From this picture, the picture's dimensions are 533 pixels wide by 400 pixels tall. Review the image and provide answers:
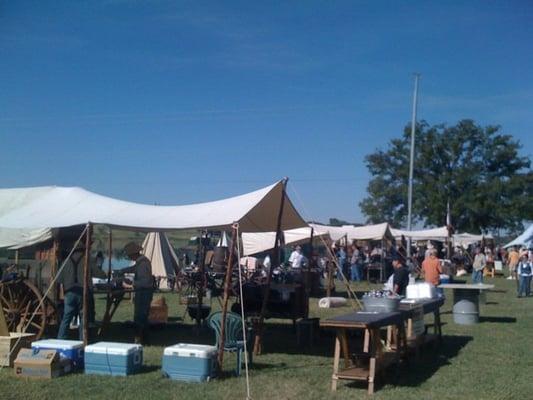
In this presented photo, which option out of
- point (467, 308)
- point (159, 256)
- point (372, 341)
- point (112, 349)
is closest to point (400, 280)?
point (467, 308)

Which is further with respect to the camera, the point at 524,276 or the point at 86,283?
the point at 524,276

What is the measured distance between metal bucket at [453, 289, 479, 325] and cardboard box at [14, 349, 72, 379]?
26.6ft

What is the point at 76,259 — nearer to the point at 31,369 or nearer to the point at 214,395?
the point at 31,369

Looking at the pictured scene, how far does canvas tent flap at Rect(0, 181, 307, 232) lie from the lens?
945cm

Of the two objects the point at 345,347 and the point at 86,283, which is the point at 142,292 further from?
the point at 345,347

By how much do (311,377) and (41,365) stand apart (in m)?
3.09

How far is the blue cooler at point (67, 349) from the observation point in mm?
8383

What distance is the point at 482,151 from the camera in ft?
160

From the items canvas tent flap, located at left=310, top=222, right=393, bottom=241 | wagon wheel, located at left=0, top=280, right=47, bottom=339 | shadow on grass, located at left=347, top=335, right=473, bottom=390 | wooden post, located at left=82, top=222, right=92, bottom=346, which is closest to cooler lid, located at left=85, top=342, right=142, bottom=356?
wooden post, located at left=82, top=222, right=92, bottom=346

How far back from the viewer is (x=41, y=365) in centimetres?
799

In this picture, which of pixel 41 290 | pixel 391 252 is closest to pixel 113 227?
pixel 41 290

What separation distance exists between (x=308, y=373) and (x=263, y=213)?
114 inches

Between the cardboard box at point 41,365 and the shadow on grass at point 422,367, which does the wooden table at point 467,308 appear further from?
the cardboard box at point 41,365

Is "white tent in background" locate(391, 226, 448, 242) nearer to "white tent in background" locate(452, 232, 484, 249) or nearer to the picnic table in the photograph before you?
"white tent in background" locate(452, 232, 484, 249)
